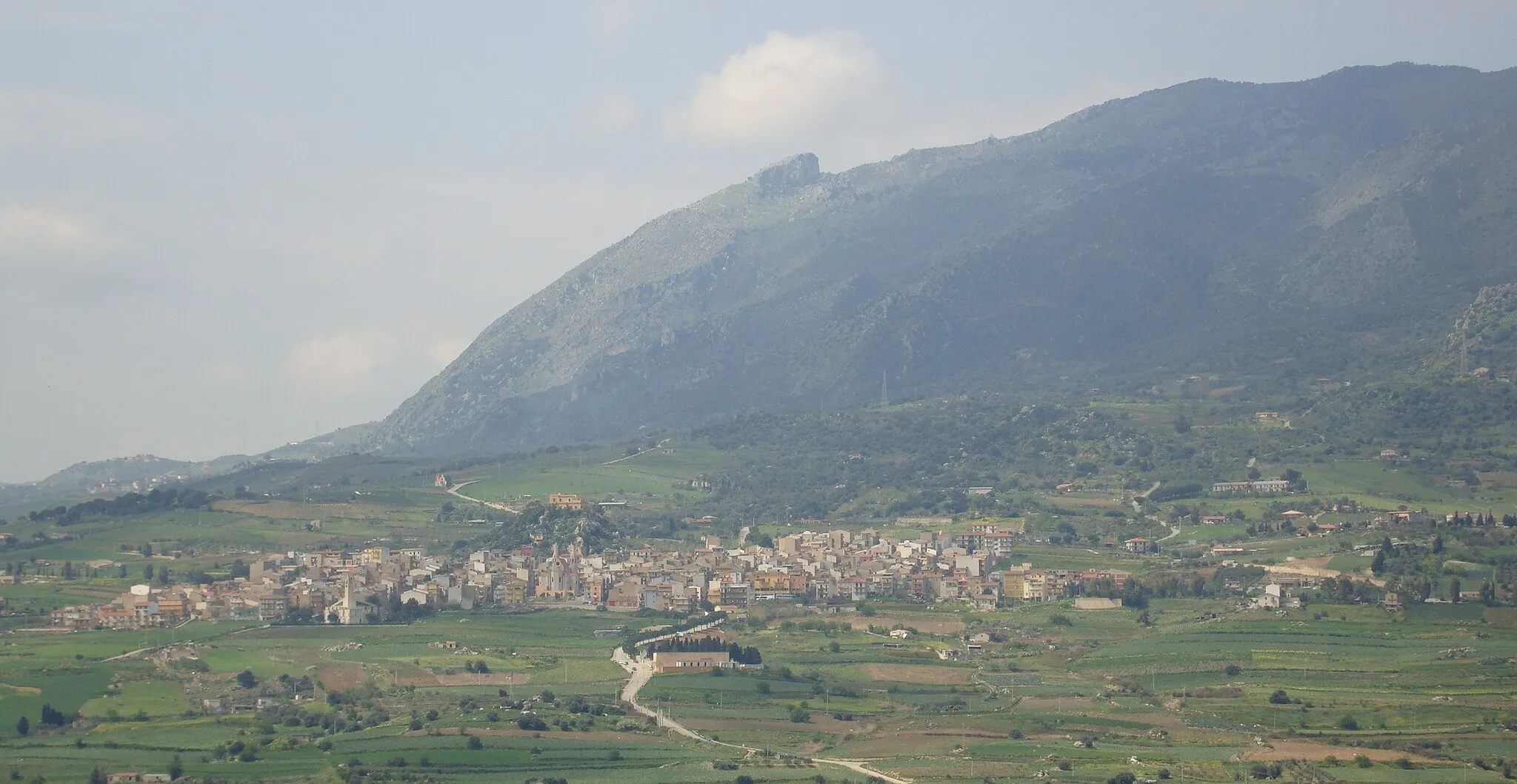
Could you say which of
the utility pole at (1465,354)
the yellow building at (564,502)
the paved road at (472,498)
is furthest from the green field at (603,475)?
the utility pole at (1465,354)

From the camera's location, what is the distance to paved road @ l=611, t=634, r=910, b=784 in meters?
60.6

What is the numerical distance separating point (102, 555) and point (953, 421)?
7077 cm

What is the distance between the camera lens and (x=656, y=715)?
6881 centimetres

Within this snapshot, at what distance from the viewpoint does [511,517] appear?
128125 mm

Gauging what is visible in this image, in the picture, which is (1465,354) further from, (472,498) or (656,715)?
(656,715)

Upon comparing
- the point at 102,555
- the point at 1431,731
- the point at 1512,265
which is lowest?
the point at 1431,731

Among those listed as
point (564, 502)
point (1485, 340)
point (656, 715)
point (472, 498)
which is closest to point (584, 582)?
point (564, 502)

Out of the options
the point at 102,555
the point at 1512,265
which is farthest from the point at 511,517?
the point at 1512,265

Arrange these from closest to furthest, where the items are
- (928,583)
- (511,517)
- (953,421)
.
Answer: (928,583) < (511,517) < (953,421)

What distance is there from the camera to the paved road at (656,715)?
199ft

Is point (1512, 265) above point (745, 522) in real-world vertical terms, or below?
above

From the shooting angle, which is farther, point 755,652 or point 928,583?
point 928,583

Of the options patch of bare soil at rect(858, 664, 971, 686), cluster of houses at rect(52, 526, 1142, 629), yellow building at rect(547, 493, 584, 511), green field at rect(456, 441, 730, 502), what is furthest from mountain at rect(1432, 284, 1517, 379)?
patch of bare soil at rect(858, 664, 971, 686)

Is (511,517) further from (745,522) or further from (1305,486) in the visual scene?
(1305,486)
